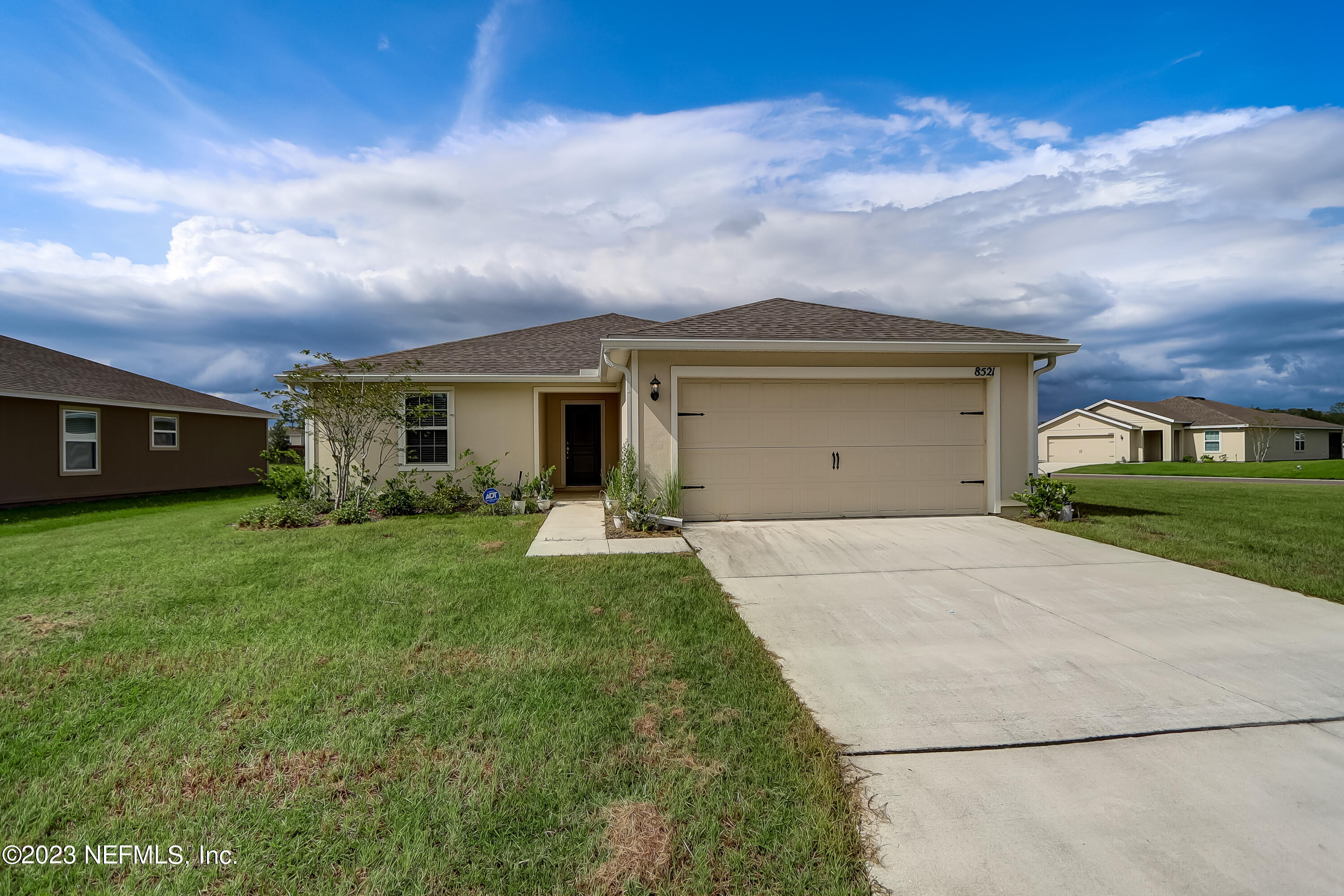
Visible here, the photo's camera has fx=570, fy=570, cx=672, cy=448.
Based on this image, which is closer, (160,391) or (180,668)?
(180,668)

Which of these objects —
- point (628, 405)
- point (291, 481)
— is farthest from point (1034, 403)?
point (291, 481)

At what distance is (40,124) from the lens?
8.47m

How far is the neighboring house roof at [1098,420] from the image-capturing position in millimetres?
34312

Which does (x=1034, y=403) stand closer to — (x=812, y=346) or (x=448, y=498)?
(x=812, y=346)

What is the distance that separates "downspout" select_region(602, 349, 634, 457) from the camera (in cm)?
873

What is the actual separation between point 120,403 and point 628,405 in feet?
47.5

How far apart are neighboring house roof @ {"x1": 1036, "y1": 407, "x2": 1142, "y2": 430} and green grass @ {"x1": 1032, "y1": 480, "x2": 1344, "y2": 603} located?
22762 mm

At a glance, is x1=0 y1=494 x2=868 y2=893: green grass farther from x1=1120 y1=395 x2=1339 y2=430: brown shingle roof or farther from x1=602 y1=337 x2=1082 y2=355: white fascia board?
x1=1120 y1=395 x2=1339 y2=430: brown shingle roof

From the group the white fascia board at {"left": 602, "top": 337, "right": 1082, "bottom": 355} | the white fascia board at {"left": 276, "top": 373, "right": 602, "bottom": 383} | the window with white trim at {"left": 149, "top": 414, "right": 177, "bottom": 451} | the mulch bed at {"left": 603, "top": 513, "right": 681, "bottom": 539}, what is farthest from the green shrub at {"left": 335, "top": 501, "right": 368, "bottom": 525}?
the window with white trim at {"left": 149, "top": 414, "right": 177, "bottom": 451}

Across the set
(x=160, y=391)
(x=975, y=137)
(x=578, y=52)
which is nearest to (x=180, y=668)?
(x=578, y=52)

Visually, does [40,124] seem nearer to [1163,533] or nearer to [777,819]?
[777,819]

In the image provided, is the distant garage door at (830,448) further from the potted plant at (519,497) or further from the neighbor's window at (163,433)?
the neighbor's window at (163,433)

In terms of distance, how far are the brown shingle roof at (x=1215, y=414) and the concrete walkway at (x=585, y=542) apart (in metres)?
39.3

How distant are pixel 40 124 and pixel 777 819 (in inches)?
519
